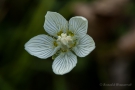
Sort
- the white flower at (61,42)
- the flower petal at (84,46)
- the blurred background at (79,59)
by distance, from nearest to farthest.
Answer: the flower petal at (84,46)
the white flower at (61,42)
the blurred background at (79,59)

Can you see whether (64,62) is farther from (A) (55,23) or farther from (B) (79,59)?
(B) (79,59)

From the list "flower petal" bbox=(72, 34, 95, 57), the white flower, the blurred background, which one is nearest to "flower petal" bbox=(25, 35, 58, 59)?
the white flower

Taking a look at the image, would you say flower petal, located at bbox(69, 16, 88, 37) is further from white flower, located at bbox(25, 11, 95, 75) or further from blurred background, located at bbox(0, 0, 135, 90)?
blurred background, located at bbox(0, 0, 135, 90)

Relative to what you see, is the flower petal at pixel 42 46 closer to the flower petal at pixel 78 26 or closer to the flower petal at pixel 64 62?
the flower petal at pixel 64 62

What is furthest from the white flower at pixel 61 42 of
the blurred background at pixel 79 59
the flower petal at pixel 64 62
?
the blurred background at pixel 79 59

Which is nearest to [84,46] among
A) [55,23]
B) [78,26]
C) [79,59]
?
[78,26]
